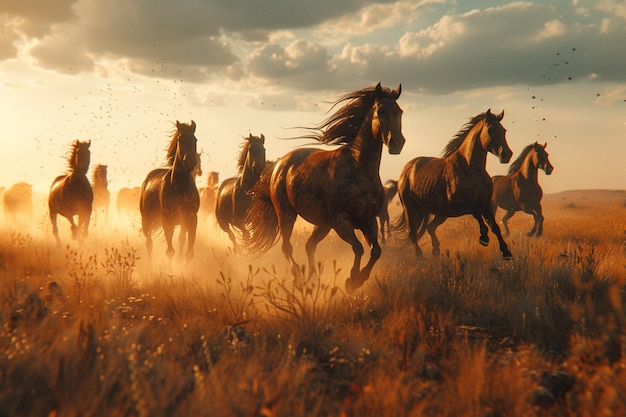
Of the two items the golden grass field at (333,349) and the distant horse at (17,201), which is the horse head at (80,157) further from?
the distant horse at (17,201)

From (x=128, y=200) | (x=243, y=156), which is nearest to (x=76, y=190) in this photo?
(x=243, y=156)

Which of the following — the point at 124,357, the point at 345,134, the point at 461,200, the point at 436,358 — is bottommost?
the point at 436,358

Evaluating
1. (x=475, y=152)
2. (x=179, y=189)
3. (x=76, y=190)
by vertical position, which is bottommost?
(x=76, y=190)

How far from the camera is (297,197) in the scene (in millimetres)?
6742

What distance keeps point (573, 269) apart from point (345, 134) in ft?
12.3

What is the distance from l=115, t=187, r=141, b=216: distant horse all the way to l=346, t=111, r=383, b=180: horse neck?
21914 millimetres

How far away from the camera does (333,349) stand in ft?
12.7

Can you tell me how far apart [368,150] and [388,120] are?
52 cm

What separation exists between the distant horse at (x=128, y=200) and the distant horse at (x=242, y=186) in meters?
16.1

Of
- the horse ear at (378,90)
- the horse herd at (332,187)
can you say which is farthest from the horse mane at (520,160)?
the horse ear at (378,90)

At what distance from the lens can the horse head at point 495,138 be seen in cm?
824

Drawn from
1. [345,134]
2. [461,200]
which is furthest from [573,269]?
[345,134]

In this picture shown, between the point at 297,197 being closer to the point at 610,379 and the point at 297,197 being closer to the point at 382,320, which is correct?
the point at 382,320

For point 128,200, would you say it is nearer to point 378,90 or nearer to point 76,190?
point 76,190
